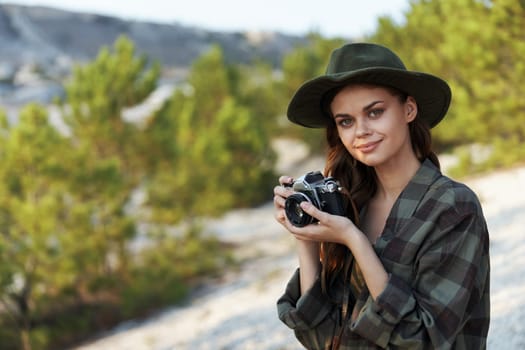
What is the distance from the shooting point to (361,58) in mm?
1346

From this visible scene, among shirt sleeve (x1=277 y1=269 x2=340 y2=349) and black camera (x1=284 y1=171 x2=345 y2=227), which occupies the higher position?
black camera (x1=284 y1=171 x2=345 y2=227)

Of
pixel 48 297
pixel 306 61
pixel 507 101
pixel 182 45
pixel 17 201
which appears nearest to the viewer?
pixel 17 201

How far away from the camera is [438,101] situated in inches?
56.4

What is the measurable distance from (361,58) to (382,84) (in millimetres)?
78

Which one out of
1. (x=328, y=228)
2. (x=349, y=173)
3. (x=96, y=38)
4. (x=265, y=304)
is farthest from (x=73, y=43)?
(x=328, y=228)

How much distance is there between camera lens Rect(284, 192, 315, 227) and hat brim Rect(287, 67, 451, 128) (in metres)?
0.26

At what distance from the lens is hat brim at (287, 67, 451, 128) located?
132cm

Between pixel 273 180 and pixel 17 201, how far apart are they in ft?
31.3

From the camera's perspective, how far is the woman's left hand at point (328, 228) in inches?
52.2

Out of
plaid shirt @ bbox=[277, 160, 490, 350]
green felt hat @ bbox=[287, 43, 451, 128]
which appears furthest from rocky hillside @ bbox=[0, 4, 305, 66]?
plaid shirt @ bbox=[277, 160, 490, 350]

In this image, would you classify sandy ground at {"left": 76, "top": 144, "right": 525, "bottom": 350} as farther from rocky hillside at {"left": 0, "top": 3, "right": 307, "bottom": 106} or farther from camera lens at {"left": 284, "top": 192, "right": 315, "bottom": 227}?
rocky hillside at {"left": 0, "top": 3, "right": 307, "bottom": 106}

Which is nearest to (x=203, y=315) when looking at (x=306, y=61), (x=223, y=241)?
(x=223, y=241)

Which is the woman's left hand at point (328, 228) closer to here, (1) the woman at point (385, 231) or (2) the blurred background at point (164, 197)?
(1) the woman at point (385, 231)

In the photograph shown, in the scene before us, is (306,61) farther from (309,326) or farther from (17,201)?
(309,326)
